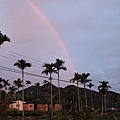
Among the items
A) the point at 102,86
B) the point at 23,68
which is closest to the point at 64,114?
the point at 23,68

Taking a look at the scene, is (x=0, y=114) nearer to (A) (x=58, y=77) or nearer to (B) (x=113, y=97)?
(A) (x=58, y=77)

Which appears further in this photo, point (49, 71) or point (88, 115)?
point (49, 71)

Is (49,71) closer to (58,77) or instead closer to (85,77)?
(58,77)

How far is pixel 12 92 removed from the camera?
4427 inches

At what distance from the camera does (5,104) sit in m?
10.3

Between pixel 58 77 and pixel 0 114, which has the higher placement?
pixel 58 77

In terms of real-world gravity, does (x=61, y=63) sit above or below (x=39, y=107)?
above

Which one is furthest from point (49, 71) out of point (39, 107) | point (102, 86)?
point (39, 107)

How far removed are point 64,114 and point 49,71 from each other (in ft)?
129

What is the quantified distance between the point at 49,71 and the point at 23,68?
16.6ft

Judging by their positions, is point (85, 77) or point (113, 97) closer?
point (85, 77)

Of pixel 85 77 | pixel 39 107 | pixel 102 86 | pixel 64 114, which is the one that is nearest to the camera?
pixel 64 114

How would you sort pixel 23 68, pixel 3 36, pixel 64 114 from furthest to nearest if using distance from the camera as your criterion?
pixel 23 68
pixel 3 36
pixel 64 114

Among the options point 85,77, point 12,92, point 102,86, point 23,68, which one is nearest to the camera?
point 23,68
